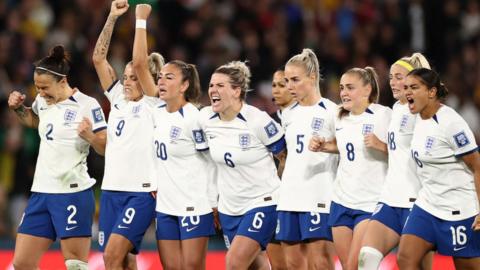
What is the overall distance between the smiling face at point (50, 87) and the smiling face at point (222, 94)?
4.78 ft

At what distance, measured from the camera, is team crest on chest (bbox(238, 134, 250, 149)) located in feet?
33.9

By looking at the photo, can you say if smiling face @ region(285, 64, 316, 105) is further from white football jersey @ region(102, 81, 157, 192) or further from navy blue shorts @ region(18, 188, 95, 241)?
navy blue shorts @ region(18, 188, 95, 241)

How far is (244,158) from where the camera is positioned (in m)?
10.3

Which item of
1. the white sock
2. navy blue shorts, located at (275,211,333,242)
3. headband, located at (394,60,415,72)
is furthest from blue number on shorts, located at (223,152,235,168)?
headband, located at (394,60,415,72)

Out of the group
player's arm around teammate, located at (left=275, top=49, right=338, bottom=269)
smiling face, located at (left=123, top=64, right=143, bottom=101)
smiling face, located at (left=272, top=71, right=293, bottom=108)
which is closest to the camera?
player's arm around teammate, located at (left=275, top=49, right=338, bottom=269)

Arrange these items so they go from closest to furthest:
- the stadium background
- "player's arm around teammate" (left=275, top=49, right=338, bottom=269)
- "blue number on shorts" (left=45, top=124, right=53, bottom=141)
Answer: "player's arm around teammate" (left=275, top=49, right=338, bottom=269), "blue number on shorts" (left=45, top=124, right=53, bottom=141), the stadium background

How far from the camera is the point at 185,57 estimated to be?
57.2 ft

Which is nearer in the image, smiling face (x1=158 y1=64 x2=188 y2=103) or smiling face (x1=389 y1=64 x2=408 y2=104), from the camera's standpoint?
smiling face (x1=389 y1=64 x2=408 y2=104)

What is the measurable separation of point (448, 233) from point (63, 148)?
352 cm

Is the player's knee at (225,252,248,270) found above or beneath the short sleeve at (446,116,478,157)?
beneath

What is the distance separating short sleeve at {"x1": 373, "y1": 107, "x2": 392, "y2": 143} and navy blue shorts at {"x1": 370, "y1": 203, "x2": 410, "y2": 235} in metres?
0.61

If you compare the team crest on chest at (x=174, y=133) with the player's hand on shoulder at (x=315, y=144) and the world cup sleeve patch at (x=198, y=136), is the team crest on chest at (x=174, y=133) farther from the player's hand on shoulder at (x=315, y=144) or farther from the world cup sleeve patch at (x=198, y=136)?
the player's hand on shoulder at (x=315, y=144)

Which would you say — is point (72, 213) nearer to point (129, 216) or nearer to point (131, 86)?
point (129, 216)

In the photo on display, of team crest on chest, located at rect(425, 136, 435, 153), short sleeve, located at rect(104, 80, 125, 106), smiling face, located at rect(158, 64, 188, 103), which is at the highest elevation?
smiling face, located at rect(158, 64, 188, 103)
